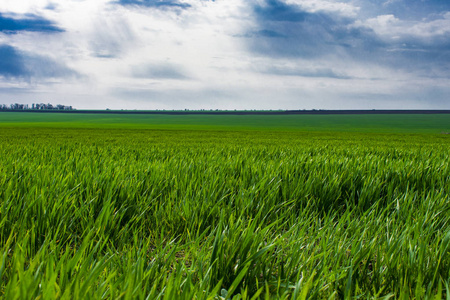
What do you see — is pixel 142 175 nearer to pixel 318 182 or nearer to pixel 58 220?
pixel 58 220

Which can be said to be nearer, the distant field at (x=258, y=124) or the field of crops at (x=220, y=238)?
the field of crops at (x=220, y=238)

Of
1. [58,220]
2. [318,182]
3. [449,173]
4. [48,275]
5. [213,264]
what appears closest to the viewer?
[48,275]

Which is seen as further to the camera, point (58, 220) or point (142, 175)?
point (142, 175)

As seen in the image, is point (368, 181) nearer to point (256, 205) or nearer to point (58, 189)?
point (256, 205)

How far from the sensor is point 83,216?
7.05 ft

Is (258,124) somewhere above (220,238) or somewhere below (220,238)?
below

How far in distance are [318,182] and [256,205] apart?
3.03 ft

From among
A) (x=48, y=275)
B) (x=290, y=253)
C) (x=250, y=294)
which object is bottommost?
(x=250, y=294)

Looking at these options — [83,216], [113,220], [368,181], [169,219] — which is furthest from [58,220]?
[368,181]

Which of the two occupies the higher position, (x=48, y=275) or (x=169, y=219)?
(x=48, y=275)

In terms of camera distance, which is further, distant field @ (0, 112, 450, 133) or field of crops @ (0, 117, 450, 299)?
distant field @ (0, 112, 450, 133)

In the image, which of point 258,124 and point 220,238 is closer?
point 220,238

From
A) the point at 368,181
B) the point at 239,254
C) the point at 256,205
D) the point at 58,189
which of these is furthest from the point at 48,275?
the point at 368,181

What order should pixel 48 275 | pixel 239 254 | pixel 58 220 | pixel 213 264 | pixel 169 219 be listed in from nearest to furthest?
pixel 48 275, pixel 213 264, pixel 239 254, pixel 58 220, pixel 169 219
